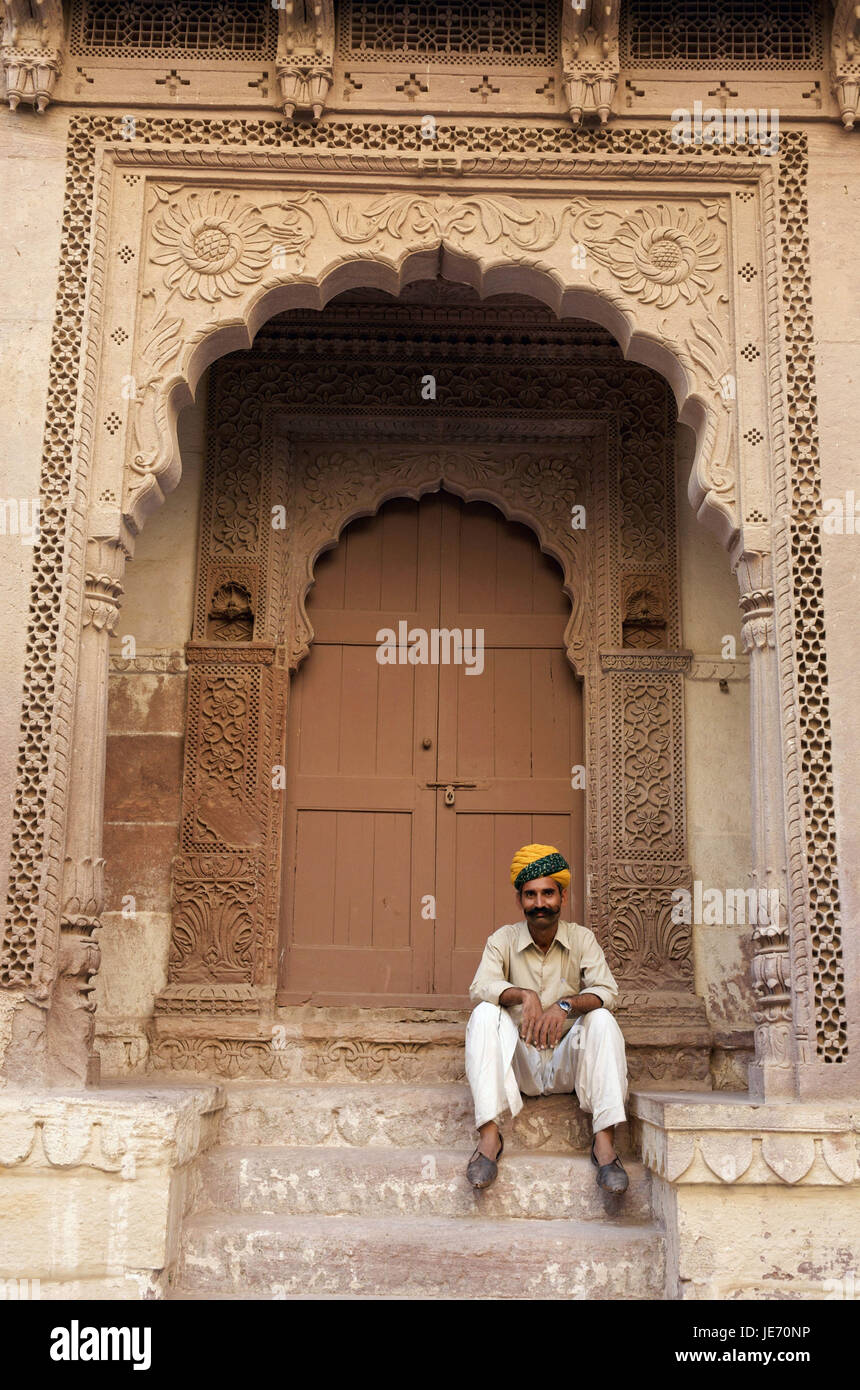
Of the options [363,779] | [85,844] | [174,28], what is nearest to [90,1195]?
[85,844]

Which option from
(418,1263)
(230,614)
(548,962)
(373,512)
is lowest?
(418,1263)

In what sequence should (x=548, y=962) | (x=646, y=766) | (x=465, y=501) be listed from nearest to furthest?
(x=548, y=962), (x=646, y=766), (x=465, y=501)

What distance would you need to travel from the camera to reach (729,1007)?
5797 mm

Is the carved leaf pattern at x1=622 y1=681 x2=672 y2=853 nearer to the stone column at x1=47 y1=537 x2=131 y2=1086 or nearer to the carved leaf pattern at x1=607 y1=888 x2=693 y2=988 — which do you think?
the carved leaf pattern at x1=607 y1=888 x2=693 y2=988

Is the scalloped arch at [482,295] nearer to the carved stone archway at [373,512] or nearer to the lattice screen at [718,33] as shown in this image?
the lattice screen at [718,33]

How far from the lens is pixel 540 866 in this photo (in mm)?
4910

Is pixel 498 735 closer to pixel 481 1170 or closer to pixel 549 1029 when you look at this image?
pixel 549 1029

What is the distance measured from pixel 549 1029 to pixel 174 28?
4063mm

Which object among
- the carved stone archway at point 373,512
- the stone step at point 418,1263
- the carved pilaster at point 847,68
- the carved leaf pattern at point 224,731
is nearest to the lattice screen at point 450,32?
the carved pilaster at point 847,68

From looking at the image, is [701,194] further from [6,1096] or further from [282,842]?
[6,1096]

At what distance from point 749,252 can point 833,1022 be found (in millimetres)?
2842

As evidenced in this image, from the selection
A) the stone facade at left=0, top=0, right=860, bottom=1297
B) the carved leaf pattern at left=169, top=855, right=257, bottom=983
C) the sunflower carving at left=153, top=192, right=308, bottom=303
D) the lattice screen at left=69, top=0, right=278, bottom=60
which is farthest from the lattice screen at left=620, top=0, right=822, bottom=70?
the carved leaf pattern at left=169, top=855, right=257, bottom=983

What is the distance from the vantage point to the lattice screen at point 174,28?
517cm

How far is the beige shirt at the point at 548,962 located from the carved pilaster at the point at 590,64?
10.2 ft
